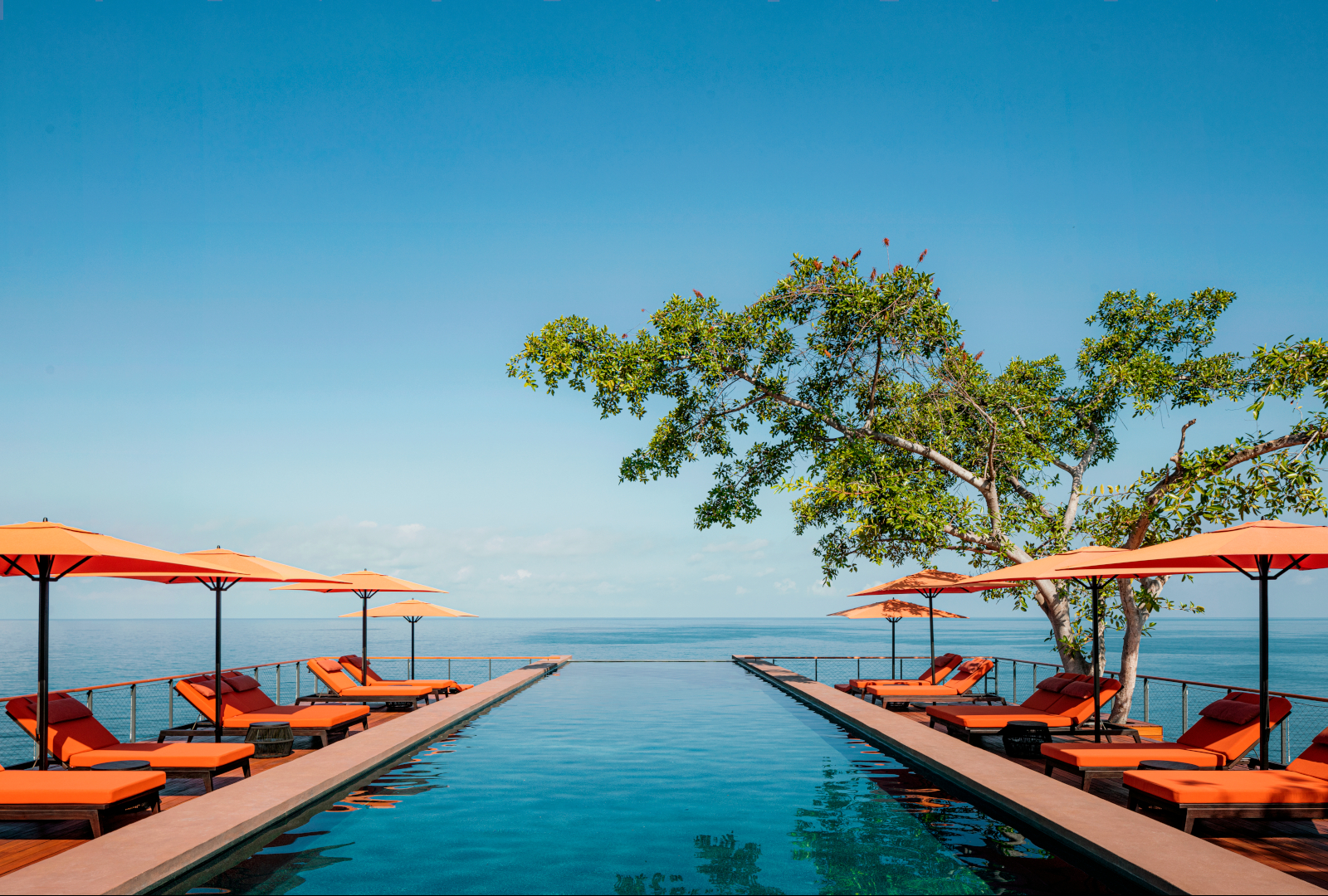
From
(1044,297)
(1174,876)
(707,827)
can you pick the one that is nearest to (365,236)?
(1044,297)

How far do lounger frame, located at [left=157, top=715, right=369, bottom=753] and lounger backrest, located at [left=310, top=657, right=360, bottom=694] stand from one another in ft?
9.77

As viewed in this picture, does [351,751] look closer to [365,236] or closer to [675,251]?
[675,251]

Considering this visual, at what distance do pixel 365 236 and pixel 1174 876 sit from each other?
27.8 metres

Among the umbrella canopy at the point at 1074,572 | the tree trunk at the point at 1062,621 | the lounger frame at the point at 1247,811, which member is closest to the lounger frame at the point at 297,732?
the umbrella canopy at the point at 1074,572

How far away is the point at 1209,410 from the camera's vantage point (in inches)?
691

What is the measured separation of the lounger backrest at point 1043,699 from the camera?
1224 cm

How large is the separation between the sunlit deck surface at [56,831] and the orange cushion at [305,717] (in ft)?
7.03

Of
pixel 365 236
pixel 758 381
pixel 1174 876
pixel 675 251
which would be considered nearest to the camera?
pixel 1174 876

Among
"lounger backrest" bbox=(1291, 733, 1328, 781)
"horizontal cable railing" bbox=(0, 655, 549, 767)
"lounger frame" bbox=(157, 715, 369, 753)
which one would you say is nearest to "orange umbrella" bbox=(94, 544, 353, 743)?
"lounger frame" bbox=(157, 715, 369, 753)

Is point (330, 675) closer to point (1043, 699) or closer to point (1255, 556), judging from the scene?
point (1043, 699)

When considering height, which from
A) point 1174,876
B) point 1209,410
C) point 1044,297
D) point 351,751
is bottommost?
point 351,751

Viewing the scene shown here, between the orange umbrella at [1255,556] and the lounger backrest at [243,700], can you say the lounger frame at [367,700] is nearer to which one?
the lounger backrest at [243,700]

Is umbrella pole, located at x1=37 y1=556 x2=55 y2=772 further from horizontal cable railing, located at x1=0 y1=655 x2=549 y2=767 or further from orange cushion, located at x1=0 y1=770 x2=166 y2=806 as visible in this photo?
horizontal cable railing, located at x1=0 y1=655 x2=549 y2=767

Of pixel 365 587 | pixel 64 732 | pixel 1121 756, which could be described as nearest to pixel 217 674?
pixel 64 732
